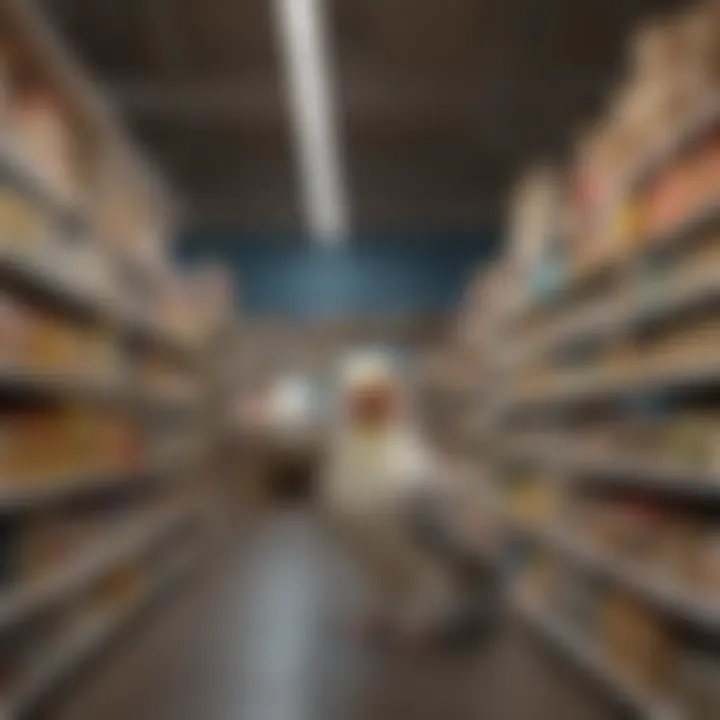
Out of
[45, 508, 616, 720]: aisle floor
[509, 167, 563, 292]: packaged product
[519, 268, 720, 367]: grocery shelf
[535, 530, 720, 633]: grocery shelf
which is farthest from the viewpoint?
[509, 167, 563, 292]: packaged product

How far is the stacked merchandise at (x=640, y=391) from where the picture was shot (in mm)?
3482

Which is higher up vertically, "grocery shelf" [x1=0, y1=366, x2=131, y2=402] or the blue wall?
the blue wall

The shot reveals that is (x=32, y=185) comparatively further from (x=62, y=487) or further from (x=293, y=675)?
(x=293, y=675)

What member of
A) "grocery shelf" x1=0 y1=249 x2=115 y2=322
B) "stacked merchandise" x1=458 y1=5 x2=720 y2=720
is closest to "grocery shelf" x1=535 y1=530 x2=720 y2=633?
"stacked merchandise" x1=458 y1=5 x2=720 y2=720

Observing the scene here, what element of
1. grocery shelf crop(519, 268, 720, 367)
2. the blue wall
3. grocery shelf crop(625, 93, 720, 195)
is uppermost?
the blue wall

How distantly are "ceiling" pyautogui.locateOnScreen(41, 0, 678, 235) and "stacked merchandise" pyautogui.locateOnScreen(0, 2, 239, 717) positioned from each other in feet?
5.05

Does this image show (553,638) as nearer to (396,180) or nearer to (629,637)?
(629,637)

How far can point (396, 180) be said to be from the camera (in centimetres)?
1175

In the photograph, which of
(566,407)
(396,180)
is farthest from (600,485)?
(396,180)

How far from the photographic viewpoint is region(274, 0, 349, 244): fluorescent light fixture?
7246 millimetres

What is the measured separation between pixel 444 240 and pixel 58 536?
10.4 m

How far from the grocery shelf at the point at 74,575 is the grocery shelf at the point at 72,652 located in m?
0.21

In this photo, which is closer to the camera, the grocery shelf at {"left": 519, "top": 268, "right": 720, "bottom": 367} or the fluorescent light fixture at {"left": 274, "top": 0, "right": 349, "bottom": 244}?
the grocery shelf at {"left": 519, "top": 268, "right": 720, "bottom": 367}

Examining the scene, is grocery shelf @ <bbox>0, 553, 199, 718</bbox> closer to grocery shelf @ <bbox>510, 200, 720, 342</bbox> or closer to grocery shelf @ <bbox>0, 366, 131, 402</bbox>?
grocery shelf @ <bbox>0, 366, 131, 402</bbox>
